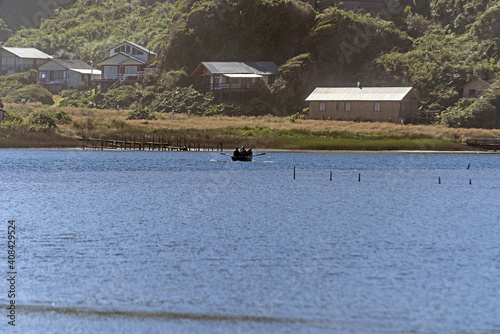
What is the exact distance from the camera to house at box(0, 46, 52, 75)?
180 metres

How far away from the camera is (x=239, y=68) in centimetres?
14250

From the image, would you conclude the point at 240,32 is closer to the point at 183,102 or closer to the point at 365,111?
the point at 183,102

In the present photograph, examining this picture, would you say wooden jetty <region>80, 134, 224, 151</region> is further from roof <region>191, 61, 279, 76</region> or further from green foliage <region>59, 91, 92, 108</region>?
green foliage <region>59, 91, 92, 108</region>

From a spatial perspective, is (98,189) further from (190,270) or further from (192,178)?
(190,270)

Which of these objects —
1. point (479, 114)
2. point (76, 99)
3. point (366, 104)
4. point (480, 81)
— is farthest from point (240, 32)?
point (479, 114)

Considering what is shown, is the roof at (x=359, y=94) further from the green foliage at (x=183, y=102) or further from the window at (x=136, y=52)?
the window at (x=136, y=52)

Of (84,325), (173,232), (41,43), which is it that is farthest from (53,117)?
(41,43)

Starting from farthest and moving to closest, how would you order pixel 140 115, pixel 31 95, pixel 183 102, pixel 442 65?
1. pixel 31 95
2. pixel 183 102
3. pixel 442 65
4. pixel 140 115

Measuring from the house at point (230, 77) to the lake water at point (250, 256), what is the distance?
203 ft

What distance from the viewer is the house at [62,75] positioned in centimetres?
16512

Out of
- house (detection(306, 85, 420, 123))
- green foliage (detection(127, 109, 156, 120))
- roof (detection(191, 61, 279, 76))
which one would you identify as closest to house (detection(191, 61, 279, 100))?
roof (detection(191, 61, 279, 76))

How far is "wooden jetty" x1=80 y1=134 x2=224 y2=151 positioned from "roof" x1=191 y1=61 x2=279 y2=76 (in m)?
32.0

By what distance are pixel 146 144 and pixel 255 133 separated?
1697cm

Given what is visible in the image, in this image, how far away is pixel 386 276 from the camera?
3359 cm
